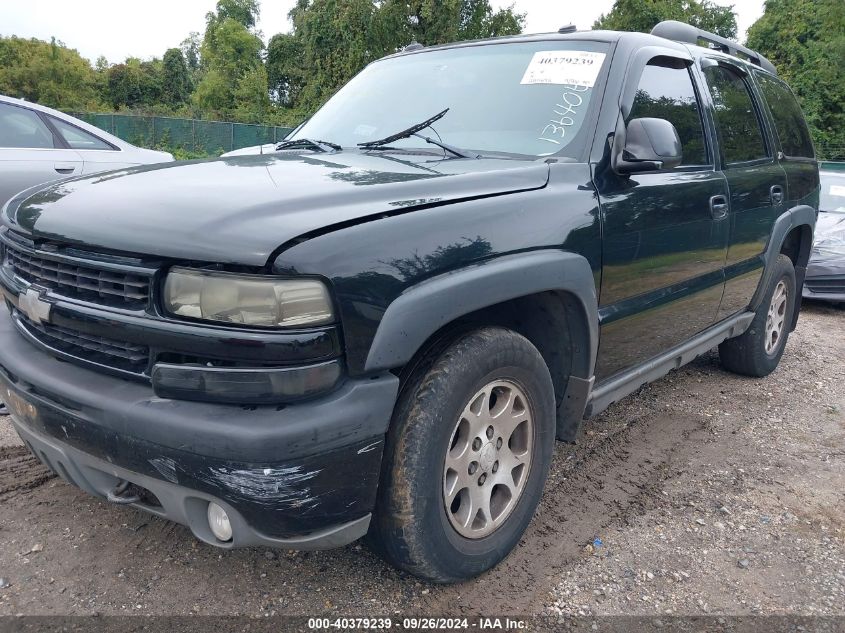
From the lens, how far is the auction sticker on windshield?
9.16 feet

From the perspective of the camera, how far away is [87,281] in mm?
1927

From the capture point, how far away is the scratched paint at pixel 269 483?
167 centimetres

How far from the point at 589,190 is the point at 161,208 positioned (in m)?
1.48

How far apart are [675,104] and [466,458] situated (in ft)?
6.73

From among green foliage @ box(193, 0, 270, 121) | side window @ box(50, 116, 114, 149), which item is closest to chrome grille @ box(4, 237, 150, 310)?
side window @ box(50, 116, 114, 149)

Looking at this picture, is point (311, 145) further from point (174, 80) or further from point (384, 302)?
point (174, 80)

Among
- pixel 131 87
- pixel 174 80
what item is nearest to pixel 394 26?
pixel 131 87

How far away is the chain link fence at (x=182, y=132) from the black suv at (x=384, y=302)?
2135cm

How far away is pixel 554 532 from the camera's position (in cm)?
266

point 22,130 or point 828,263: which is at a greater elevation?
point 22,130

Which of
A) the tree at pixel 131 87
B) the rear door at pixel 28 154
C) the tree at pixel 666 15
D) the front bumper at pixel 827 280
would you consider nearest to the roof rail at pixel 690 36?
the front bumper at pixel 827 280

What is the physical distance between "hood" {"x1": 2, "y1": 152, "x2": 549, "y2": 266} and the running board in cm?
98

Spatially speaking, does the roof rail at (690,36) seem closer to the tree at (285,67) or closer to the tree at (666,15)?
the tree at (666,15)

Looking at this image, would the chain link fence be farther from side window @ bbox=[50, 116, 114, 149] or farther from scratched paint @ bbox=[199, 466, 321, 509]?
scratched paint @ bbox=[199, 466, 321, 509]
